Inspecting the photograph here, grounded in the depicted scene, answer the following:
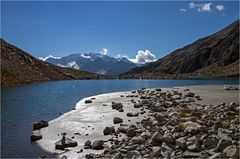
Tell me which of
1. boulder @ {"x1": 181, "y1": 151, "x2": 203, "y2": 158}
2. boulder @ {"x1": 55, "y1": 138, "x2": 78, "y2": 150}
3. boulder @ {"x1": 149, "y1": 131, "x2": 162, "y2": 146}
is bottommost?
boulder @ {"x1": 55, "y1": 138, "x2": 78, "y2": 150}

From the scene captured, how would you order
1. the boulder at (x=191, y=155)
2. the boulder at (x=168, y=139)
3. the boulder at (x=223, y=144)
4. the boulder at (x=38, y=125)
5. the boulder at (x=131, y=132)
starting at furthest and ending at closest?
the boulder at (x=38, y=125), the boulder at (x=131, y=132), the boulder at (x=168, y=139), the boulder at (x=223, y=144), the boulder at (x=191, y=155)

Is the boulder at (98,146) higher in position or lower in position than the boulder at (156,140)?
lower

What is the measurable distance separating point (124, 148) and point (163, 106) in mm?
17973

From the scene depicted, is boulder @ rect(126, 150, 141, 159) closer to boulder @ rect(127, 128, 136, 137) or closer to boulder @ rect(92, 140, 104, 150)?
boulder @ rect(92, 140, 104, 150)

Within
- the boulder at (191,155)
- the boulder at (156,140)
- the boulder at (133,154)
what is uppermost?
the boulder at (156,140)

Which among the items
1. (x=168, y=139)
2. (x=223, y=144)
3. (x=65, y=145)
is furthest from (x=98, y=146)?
(x=223, y=144)

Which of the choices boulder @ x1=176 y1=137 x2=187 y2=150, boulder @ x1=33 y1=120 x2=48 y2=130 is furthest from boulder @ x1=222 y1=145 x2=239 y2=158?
boulder @ x1=33 y1=120 x2=48 y2=130

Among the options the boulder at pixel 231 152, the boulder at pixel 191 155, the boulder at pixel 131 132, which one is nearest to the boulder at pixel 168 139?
the boulder at pixel 191 155

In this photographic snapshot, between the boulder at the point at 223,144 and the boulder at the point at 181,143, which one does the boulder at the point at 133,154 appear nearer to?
the boulder at the point at 181,143

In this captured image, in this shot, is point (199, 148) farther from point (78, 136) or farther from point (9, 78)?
point (9, 78)

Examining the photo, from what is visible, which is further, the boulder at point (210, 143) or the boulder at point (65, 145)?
the boulder at point (65, 145)

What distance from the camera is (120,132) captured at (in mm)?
22109

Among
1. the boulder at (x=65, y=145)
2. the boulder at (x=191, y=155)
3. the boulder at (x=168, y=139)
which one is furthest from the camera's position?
the boulder at (x=65, y=145)

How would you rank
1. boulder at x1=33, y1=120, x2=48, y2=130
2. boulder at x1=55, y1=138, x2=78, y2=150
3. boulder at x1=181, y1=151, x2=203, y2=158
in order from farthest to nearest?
boulder at x1=33, y1=120, x2=48, y2=130 < boulder at x1=55, y1=138, x2=78, y2=150 < boulder at x1=181, y1=151, x2=203, y2=158
